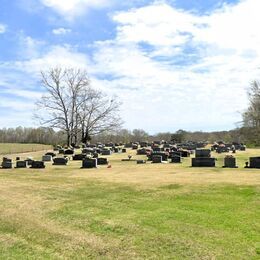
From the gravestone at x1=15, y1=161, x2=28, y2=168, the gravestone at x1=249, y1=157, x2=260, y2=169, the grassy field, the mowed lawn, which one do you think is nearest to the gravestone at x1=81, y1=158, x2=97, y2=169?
the gravestone at x1=15, y1=161, x2=28, y2=168

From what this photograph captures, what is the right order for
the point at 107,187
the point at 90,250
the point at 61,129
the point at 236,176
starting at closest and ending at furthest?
1. the point at 90,250
2. the point at 107,187
3. the point at 236,176
4. the point at 61,129

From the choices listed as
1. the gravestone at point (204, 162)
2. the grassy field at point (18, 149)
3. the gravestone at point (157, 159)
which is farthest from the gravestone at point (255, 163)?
the grassy field at point (18, 149)

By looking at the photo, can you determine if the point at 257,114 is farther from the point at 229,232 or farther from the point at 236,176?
the point at 229,232

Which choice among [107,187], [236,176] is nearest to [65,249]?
[107,187]

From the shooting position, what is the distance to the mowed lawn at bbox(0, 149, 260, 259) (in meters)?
8.28

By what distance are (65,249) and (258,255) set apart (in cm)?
395

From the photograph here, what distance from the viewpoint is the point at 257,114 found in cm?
5150

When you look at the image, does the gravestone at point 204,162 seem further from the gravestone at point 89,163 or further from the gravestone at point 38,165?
the gravestone at point 38,165

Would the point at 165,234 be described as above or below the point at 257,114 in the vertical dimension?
below

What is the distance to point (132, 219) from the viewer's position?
10766 millimetres

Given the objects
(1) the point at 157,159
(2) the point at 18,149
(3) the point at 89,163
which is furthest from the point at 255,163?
(2) the point at 18,149

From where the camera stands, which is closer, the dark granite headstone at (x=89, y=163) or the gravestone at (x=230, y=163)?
the gravestone at (x=230, y=163)

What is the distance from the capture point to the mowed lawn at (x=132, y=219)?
828 centimetres

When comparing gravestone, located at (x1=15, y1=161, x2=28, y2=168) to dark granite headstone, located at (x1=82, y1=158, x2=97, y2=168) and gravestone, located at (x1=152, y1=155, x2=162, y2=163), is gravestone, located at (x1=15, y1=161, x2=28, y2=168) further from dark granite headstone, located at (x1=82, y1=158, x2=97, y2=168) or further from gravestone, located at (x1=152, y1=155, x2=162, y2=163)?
gravestone, located at (x1=152, y1=155, x2=162, y2=163)
